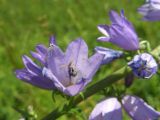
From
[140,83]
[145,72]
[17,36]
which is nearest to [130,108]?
[145,72]

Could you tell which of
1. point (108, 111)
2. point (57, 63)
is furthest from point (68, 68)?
point (108, 111)

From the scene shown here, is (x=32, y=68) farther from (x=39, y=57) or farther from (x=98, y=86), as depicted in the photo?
(x=98, y=86)

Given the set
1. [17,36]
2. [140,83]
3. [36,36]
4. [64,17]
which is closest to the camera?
[140,83]

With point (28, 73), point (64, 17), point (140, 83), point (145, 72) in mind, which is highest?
point (28, 73)

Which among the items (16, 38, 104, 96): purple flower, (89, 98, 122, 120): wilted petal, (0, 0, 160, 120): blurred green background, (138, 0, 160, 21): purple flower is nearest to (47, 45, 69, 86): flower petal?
(16, 38, 104, 96): purple flower

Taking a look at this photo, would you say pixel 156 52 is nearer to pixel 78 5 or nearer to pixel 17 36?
pixel 17 36

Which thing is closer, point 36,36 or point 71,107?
point 71,107

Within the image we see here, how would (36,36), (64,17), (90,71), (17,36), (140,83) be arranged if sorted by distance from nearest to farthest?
(90,71) < (140,83) < (36,36) < (17,36) < (64,17)

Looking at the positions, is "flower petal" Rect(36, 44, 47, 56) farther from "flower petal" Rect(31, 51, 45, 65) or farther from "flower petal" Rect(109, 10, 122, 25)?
"flower petal" Rect(109, 10, 122, 25)
